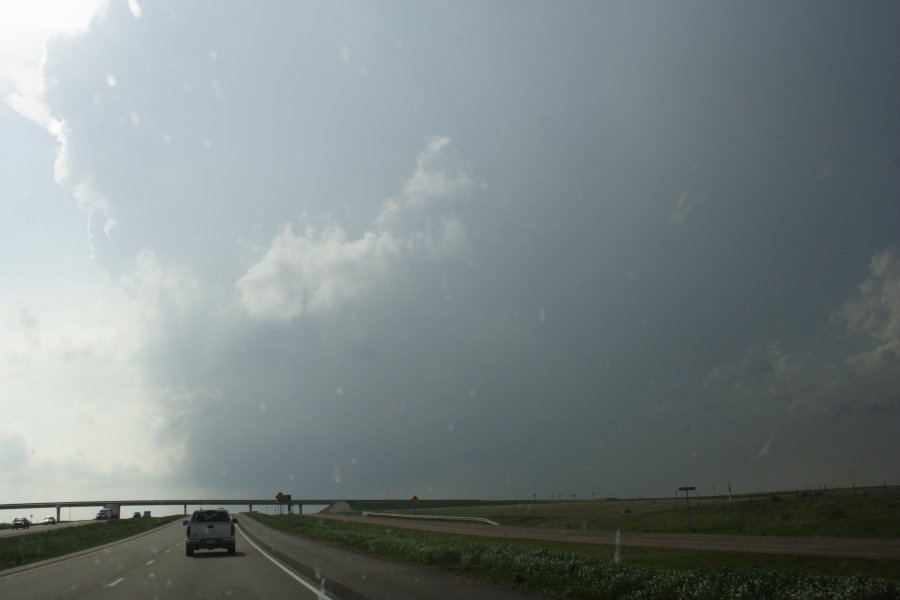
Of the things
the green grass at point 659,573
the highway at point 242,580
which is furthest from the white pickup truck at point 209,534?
the green grass at point 659,573

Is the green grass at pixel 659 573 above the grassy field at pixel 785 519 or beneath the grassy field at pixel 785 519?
above

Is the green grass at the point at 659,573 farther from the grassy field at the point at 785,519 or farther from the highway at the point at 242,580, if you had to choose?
the grassy field at the point at 785,519

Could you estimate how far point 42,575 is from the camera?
23.2 m

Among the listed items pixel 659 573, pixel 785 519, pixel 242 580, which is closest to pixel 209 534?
pixel 242 580

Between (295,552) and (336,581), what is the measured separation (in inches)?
570

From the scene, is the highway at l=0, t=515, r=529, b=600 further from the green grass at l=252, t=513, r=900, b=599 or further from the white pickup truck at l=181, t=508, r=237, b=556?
the white pickup truck at l=181, t=508, r=237, b=556

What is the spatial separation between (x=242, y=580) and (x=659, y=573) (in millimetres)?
11199

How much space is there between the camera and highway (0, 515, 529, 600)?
16.7m

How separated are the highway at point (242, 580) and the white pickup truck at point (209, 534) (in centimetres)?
209

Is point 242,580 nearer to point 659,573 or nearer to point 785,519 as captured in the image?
point 659,573

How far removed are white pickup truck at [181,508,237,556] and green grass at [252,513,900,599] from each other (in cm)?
644

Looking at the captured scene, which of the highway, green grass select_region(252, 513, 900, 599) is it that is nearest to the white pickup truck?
the highway

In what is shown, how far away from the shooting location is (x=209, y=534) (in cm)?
3225

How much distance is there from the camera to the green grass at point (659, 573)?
42.3ft
